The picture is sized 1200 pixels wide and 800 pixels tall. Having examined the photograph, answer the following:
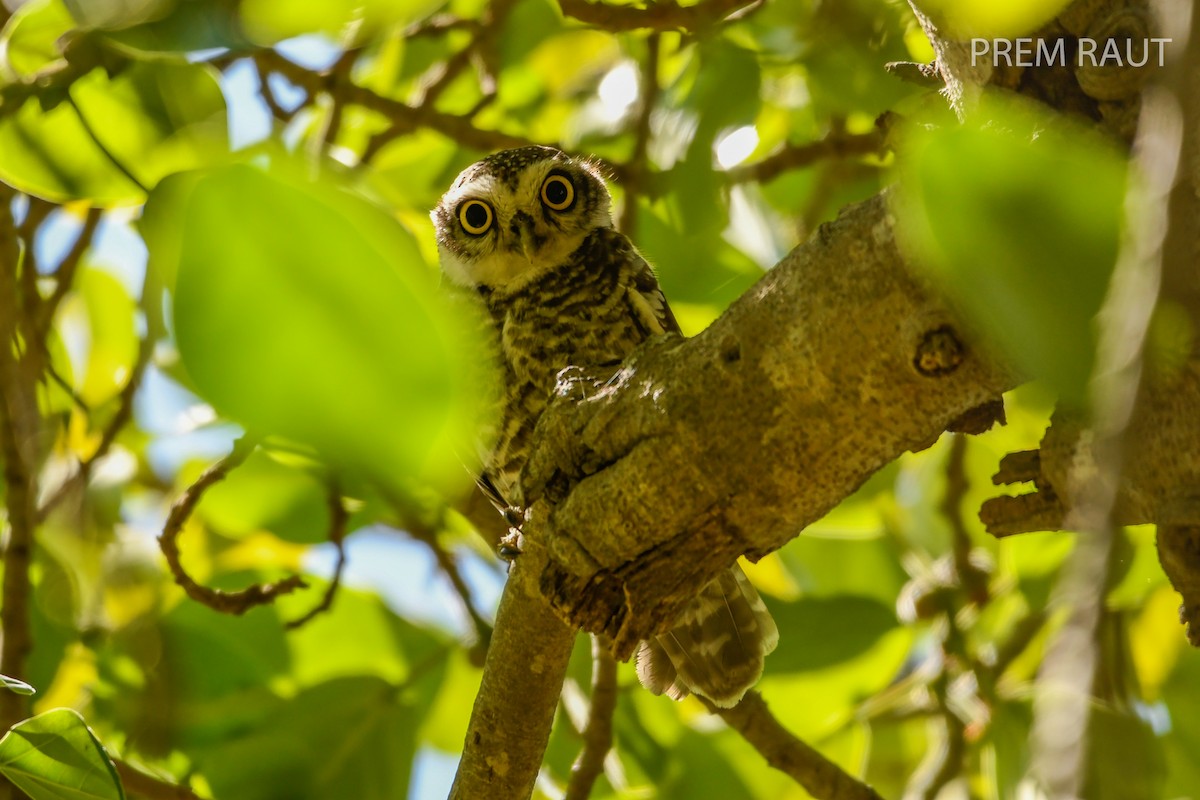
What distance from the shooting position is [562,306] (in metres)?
2.31

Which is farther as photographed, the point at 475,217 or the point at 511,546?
the point at 475,217

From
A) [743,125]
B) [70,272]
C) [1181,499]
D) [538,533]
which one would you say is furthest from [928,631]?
[70,272]

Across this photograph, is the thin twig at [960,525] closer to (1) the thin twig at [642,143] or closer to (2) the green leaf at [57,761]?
(1) the thin twig at [642,143]

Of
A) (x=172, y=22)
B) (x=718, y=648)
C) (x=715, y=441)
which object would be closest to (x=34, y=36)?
(x=172, y=22)

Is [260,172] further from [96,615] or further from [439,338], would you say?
[96,615]

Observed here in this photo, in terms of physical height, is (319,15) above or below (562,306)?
above

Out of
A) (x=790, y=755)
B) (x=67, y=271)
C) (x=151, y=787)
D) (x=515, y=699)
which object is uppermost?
(x=67, y=271)

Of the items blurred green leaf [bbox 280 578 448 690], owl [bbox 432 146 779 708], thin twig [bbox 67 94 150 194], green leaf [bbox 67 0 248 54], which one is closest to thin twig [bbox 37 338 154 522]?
blurred green leaf [bbox 280 578 448 690]

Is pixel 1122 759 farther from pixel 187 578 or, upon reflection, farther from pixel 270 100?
pixel 270 100

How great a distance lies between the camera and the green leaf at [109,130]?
124 cm

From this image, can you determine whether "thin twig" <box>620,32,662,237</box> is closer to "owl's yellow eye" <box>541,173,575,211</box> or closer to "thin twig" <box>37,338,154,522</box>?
"owl's yellow eye" <box>541,173,575,211</box>

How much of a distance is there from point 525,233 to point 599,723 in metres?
1.04

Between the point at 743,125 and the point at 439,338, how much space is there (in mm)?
1545

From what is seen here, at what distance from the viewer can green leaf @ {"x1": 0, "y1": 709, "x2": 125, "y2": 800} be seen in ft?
3.34
